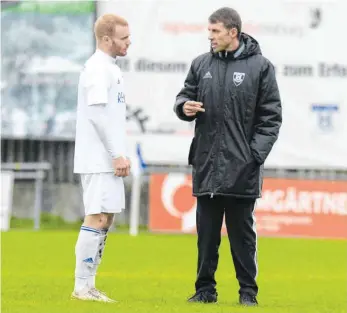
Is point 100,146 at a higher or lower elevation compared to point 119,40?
lower

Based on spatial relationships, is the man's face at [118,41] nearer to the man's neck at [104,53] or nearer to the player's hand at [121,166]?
the man's neck at [104,53]

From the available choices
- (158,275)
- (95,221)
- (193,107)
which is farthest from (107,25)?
(158,275)

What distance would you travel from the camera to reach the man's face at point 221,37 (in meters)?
8.59

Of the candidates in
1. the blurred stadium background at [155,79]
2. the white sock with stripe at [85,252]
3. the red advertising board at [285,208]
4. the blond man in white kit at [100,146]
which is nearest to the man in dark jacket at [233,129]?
the blond man in white kit at [100,146]

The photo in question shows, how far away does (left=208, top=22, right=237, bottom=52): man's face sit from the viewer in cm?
859

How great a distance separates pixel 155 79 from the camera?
70.9 feet

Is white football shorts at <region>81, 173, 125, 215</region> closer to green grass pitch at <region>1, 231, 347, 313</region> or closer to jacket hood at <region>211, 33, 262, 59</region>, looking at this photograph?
green grass pitch at <region>1, 231, 347, 313</region>

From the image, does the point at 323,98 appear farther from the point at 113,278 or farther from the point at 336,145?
the point at 113,278

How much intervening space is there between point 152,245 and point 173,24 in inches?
228

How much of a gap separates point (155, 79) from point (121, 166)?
13212 millimetres

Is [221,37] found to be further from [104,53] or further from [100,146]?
[100,146]

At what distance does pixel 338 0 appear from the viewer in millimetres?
21844

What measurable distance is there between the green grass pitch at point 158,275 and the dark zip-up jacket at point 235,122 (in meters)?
0.87

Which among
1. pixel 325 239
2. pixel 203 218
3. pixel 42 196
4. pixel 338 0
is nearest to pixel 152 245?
pixel 325 239
